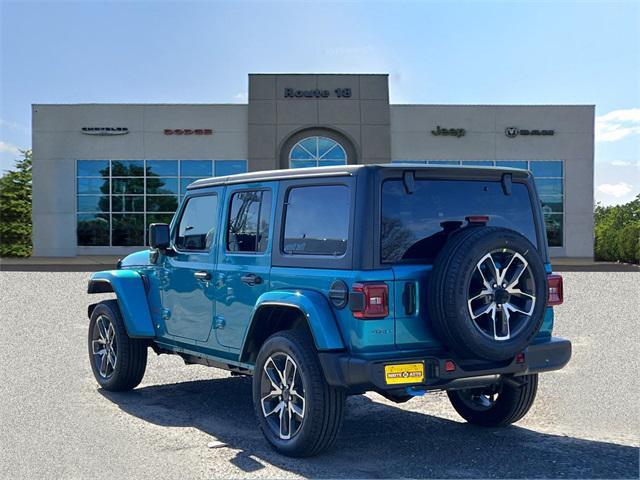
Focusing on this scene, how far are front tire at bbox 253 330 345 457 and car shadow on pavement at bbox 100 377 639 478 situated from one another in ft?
0.46

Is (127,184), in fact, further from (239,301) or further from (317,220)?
(317,220)

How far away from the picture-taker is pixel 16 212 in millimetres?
36344

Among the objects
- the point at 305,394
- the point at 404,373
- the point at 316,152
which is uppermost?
the point at 316,152

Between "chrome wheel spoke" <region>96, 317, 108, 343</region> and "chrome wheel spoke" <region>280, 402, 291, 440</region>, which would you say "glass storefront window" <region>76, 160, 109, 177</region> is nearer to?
"chrome wheel spoke" <region>96, 317, 108, 343</region>

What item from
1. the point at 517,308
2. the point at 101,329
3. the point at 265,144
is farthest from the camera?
the point at 265,144

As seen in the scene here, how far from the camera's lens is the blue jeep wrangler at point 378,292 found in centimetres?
487

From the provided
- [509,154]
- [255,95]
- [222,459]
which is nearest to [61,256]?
[255,95]

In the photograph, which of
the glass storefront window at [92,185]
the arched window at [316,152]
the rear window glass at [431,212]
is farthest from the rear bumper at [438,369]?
the glass storefront window at [92,185]

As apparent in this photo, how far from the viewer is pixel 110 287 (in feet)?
25.1

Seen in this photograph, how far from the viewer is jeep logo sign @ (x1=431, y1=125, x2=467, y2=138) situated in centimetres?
3375

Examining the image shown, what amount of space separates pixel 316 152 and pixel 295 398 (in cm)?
2903

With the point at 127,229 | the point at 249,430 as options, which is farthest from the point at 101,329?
the point at 127,229

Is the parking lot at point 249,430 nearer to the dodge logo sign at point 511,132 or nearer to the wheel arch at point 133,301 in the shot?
the wheel arch at point 133,301

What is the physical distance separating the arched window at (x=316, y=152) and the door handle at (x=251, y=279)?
91.8 ft
